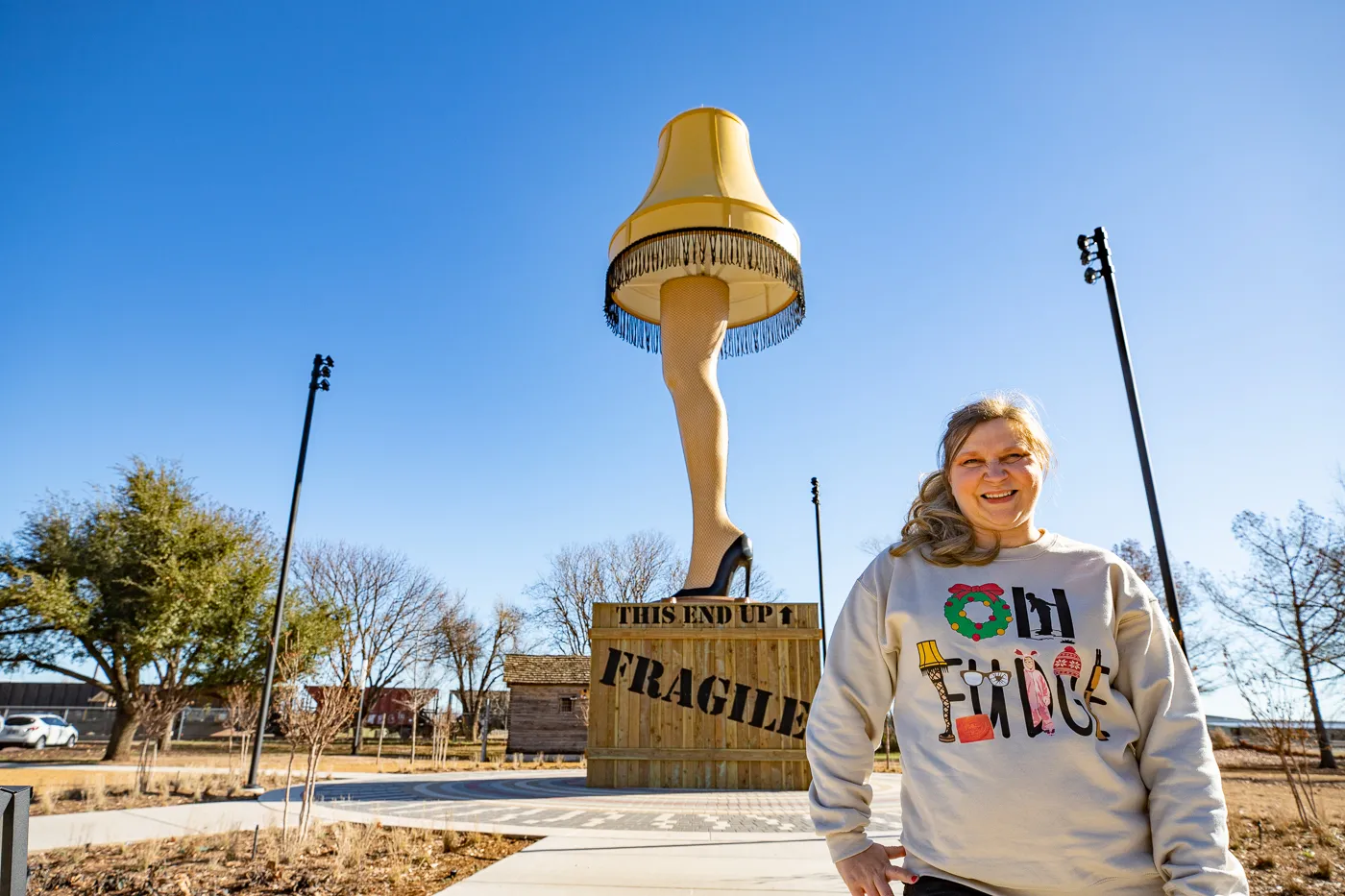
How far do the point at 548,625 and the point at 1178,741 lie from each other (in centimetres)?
3274

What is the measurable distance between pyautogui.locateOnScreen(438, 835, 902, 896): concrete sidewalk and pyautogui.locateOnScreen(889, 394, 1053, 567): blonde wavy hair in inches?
109

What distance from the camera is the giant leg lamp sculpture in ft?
31.1

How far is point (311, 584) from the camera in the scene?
30.3 m

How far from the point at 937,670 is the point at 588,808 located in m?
6.27

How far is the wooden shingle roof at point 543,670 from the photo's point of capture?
21219 mm

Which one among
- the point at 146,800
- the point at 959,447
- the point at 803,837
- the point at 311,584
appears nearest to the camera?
the point at 959,447

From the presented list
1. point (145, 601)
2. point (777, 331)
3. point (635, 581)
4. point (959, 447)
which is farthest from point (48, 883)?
point (635, 581)

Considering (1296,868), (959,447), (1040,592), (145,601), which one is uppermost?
(145,601)

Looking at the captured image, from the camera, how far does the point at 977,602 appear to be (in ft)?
4.80

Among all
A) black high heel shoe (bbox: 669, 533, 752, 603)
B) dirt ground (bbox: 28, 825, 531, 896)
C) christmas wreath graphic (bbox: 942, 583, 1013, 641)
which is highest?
black high heel shoe (bbox: 669, 533, 752, 603)

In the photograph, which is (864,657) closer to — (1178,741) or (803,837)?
(1178,741)

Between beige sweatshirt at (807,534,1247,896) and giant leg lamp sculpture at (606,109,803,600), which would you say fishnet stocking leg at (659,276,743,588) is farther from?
beige sweatshirt at (807,534,1247,896)

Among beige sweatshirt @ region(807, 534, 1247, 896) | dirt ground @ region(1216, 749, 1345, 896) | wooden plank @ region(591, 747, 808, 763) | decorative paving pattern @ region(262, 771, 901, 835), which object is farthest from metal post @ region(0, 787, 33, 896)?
wooden plank @ region(591, 747, 808, 763)

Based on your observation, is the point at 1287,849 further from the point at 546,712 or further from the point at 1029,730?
the point at 546,712
